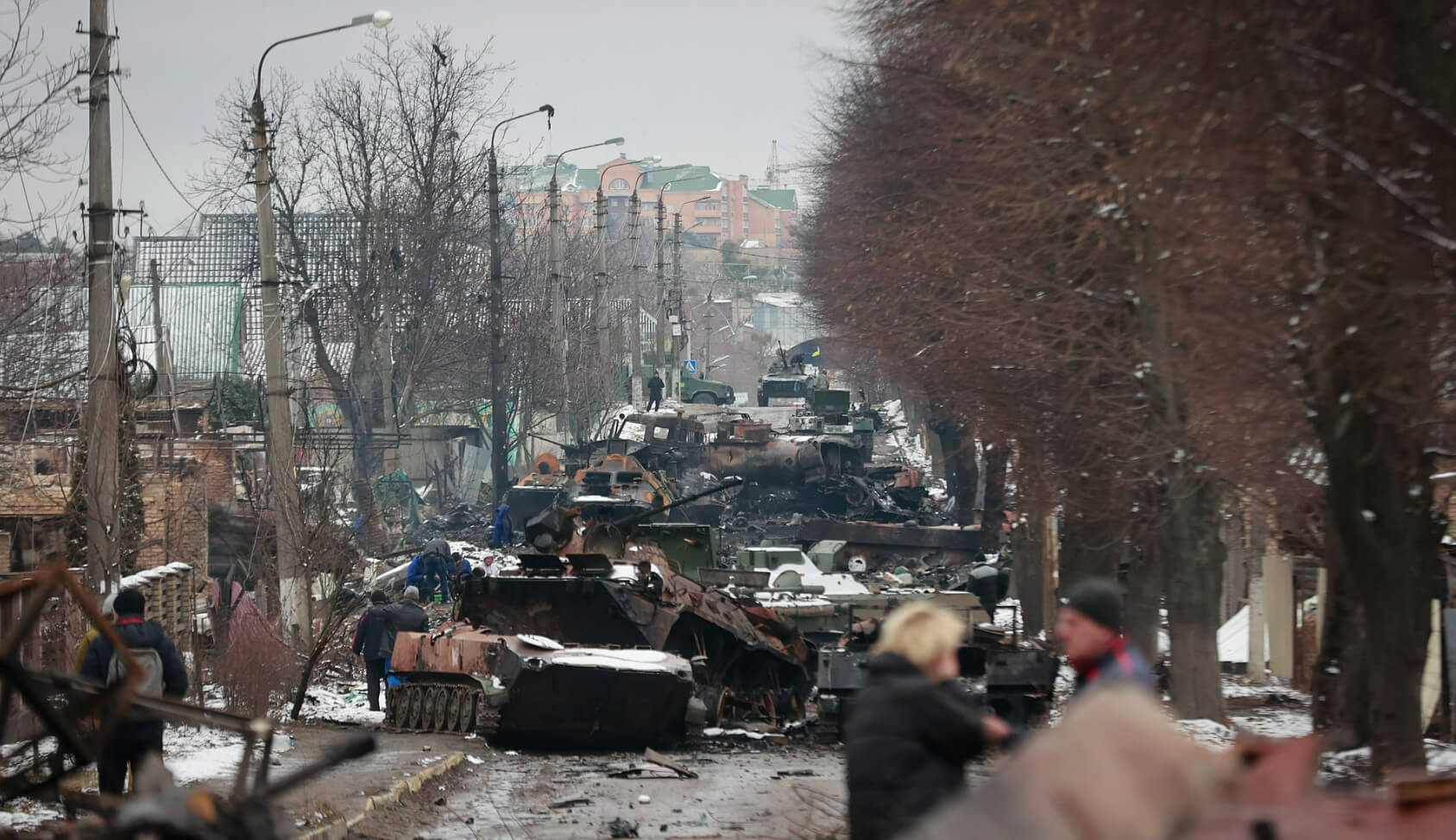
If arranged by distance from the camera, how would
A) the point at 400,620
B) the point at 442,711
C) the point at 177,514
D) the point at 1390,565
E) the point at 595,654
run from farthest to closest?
the point at 177,514 → the point at 400,620 → the point at 442,711 → the point at 595,654 → the point at 1390,565

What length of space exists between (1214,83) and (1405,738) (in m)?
4.38

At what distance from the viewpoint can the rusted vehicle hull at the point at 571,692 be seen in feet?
52.5

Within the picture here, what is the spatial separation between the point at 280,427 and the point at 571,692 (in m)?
7.44

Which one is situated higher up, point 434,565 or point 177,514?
point 177,514

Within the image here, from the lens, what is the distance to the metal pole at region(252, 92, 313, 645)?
22.0 m

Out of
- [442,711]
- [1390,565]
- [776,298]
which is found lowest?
[442,711]

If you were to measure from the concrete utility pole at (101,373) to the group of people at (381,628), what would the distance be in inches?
150

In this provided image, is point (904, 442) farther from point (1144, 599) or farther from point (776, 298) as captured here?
point (776, 298)

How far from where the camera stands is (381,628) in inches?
776

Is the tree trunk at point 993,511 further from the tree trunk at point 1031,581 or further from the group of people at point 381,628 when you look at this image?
the group of people at point 381,628

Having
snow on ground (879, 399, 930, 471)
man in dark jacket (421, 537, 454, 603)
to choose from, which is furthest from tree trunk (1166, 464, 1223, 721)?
snow on ground (879, 399, 930, 471)

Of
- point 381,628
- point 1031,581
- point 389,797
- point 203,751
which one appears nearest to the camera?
point 389,797

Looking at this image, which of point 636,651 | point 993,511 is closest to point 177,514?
point 636,651

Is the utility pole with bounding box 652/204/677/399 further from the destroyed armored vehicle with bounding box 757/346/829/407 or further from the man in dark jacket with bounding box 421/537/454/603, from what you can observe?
the man in dark jacket with bounding box 421/537/454/603
